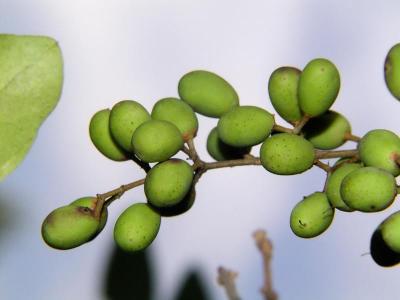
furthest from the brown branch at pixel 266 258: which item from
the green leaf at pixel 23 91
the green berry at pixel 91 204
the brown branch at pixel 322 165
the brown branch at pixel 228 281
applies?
the green leaf at pixel 23 91

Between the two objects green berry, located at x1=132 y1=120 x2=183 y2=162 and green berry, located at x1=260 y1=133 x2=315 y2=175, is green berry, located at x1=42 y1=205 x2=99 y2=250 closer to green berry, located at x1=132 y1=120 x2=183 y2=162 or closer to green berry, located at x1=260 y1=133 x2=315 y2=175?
green berry, located at x1=132 y1=120 x2=183 y2=162

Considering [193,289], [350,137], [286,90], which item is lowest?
[193,289]

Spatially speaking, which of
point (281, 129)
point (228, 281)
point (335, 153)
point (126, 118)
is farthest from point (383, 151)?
point (126, 118)

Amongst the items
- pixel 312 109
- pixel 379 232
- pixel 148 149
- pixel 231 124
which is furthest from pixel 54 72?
pixel 379 232

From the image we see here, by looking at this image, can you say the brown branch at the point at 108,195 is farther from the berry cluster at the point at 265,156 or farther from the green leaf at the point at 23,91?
the green leaf at the point at 23,91

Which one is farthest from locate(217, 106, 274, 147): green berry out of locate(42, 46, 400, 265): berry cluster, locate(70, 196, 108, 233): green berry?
locate(70, 196, 108, 233): green berry

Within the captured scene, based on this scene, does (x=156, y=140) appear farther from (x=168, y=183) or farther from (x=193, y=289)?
(x=193, y=289)
